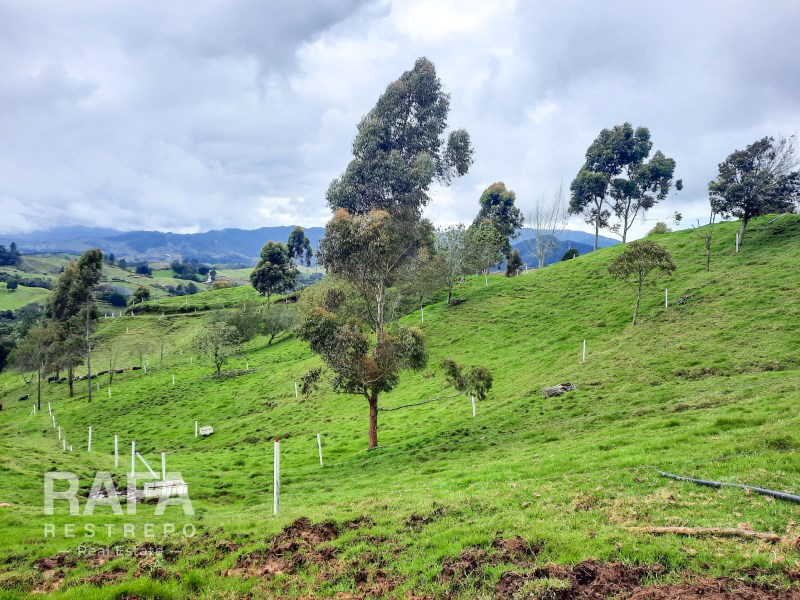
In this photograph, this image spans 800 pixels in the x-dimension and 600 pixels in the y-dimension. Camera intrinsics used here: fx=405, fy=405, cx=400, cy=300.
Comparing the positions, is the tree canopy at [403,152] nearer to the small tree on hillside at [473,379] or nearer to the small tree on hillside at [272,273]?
the small tree on hillside at [473,379]

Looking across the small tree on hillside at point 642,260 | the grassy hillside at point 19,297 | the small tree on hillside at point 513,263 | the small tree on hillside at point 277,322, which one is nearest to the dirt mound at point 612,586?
the small tree on hillside at point 642,260

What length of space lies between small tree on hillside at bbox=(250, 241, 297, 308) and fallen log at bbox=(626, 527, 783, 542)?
91.5 metres

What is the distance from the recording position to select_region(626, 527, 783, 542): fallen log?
21.5 ft

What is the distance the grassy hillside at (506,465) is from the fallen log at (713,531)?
28 centimetres

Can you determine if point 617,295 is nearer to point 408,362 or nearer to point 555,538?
point 408,362

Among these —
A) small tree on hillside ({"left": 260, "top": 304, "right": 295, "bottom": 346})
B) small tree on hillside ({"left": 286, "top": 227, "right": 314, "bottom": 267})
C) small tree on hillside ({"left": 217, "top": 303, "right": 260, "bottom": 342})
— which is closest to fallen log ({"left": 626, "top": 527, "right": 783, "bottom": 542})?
small tree on hillside ({"left": 260, "top": 304, "right": 295, "bottom": 346})

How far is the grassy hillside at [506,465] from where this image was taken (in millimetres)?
7219

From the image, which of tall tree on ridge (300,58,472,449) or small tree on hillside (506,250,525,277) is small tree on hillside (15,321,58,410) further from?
small tree on hillside (506,250,525,277)

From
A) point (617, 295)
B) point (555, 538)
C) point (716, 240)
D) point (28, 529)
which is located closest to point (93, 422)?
point (28, 529)

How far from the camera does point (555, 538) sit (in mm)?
7574

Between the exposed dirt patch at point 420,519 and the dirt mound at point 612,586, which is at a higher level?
the dirt mound at point 612,586

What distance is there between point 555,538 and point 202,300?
114592mm

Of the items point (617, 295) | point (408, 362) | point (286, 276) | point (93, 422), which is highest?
point (286, 276)

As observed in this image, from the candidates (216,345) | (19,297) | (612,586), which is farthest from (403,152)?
(19,297)
